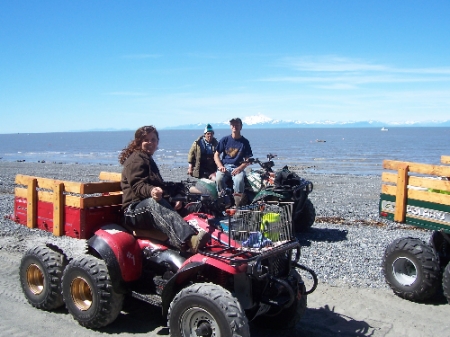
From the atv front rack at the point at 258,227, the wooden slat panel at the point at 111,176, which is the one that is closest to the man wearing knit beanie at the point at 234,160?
the wooden slat panel at the point at 111,176

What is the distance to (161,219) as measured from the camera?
5.01 meters

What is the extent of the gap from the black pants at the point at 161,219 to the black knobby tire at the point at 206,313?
0.60m

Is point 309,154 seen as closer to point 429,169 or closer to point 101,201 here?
point 429,169

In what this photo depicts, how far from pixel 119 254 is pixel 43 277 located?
130 cm

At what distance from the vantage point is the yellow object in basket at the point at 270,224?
495 cm

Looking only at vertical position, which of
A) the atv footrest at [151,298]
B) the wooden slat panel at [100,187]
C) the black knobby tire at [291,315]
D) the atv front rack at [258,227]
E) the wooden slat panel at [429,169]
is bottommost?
the black knobby tire at [291,315]

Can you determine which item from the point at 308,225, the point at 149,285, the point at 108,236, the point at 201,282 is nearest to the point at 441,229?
the point at 201,282

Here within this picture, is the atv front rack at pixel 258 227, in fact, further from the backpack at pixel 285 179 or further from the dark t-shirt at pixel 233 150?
the dark t-shirt at pixel 233 150

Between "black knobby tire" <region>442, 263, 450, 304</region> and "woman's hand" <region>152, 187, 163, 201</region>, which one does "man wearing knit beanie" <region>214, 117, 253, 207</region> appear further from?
"woman's hand" <region>152, 187, 163, 201</region>

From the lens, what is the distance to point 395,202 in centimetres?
652

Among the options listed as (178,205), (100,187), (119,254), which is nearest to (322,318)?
(178,205)

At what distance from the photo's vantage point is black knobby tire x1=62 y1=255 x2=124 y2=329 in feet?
16.8

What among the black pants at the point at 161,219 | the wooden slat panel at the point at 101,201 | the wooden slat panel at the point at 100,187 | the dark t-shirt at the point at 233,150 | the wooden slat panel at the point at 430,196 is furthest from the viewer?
the dark t-shirt at the point at 233,150

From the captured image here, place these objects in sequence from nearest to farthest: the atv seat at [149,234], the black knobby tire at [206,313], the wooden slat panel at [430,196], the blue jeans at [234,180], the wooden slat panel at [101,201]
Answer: the black knobby tire at [206,313], the atv seat at [149,234], the wooden slat panel at [101,201], the wooden slat panel at [430,196], the blue jeans at [234,180]
